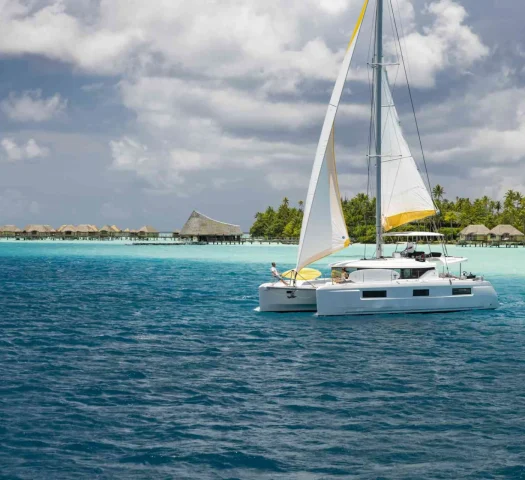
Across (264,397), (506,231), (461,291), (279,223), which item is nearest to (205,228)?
(279,223)

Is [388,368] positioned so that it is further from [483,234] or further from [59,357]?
[483,234]

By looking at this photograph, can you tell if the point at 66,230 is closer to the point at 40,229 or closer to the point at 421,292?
the point at 40,229

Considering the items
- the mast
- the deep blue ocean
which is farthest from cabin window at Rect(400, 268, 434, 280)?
the mast

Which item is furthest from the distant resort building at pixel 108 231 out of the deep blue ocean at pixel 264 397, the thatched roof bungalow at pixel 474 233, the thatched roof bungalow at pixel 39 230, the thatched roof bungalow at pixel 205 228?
the deep blue ocean at pixel 264 397

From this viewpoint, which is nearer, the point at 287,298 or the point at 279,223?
the point at 287,298

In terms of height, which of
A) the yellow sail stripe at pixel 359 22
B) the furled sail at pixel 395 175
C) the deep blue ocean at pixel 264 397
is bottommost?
the deep blue ocean at pixel 264 397

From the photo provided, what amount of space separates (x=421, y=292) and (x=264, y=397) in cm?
1354

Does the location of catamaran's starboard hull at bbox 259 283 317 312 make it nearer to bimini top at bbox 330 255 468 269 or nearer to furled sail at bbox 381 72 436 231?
bimini top at bbox 330 255 468 269

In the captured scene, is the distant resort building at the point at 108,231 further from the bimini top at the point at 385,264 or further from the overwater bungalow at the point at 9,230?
the bimini top at the point at 385,264

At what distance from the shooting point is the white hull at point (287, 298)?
85.9ft

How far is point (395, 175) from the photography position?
27719 mm

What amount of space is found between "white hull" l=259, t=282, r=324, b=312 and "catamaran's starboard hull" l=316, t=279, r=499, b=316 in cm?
133

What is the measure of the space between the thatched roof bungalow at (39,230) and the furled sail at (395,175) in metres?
A: 166

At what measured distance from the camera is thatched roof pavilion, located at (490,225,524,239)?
12650 centimetres
